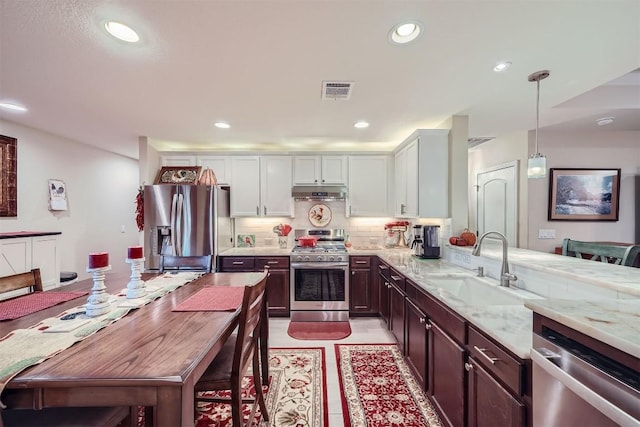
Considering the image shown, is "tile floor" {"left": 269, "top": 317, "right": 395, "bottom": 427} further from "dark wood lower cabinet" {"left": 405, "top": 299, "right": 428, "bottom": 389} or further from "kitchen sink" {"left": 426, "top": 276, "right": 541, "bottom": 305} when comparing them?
"kitchen sink" {"left": 426, "top": 276, "right": 541, "bottom": 305}

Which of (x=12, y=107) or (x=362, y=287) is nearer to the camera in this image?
(x=12, y=107)

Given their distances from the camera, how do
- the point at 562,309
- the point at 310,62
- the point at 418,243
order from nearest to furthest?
the point at 562,309 < the point at 310,62 < the point at 418,243

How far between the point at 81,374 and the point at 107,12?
1744 mm

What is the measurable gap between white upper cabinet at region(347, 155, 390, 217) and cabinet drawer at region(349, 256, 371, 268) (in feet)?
2.41

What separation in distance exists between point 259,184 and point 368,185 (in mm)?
1654

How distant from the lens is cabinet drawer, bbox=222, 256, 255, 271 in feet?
11.5

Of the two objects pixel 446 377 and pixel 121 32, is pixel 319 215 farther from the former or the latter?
pixel 121 32

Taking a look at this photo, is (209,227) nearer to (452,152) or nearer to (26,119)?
(26,119)

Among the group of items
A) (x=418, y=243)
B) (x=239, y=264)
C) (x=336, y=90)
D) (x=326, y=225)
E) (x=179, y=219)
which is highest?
(x=336, y=90)

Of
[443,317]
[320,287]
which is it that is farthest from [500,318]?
[320,287]

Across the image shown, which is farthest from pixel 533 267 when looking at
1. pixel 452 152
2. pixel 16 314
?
pixel 16 314

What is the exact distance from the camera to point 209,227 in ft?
11.3

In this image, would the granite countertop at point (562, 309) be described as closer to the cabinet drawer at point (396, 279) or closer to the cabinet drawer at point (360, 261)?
the cabinet drawer at point (396, 279)

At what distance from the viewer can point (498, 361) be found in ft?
3.57
